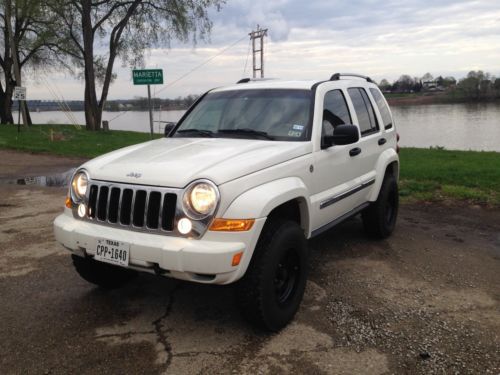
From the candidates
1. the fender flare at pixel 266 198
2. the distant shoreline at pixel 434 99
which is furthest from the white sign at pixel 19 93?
the distant shoreline at pixel 434 99

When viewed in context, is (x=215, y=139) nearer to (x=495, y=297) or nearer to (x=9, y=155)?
(x=495, y=297)

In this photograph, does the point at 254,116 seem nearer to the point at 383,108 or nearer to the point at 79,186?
the point at 79,186

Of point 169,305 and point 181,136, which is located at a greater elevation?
point 181,136

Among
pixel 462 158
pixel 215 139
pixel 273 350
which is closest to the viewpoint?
pixel 273 350

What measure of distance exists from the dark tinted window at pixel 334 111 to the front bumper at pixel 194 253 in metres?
1.57

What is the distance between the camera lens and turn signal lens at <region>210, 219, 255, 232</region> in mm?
2922

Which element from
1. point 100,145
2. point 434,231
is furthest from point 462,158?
point 100,145

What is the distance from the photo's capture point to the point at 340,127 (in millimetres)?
3865

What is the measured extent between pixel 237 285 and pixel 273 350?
49 cm

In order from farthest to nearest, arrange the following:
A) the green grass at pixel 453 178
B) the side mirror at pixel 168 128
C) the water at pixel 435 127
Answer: the water at pixel 435 127, the green grass at pixel 453 178, the side mirror at pixel 168 128

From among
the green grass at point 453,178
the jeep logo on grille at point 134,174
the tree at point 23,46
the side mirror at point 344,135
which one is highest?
the tree at point 23,46

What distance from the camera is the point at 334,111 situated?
4422 mm

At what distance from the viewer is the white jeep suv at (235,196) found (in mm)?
2936

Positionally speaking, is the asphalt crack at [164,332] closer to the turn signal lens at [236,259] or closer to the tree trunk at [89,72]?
the turn signal lens at [236,259]
